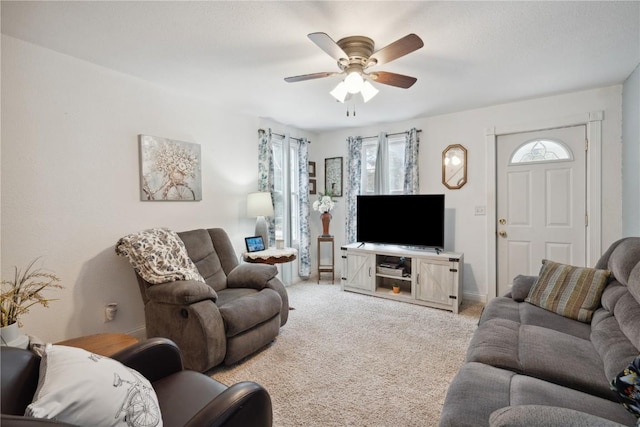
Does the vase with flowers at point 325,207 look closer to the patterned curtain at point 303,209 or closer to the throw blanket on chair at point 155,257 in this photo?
Result: the patterned curtain at point 303,209

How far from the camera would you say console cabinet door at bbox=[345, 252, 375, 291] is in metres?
4.14

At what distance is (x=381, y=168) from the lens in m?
4.53

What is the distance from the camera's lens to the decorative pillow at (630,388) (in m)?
1.09

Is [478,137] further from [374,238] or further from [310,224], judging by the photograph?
[310,224]

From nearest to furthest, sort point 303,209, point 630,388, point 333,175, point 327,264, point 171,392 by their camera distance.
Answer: point 630,388, point 171,392, point 303,209, point 333,175, point 327,264

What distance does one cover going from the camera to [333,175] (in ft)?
16.5

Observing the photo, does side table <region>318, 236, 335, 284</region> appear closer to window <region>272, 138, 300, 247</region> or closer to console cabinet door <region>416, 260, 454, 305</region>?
window <region>272, 138, 300, 247</region>

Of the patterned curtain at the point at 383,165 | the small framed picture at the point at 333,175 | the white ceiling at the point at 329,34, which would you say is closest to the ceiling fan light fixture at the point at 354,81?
the white ceiling at the point at 329,34

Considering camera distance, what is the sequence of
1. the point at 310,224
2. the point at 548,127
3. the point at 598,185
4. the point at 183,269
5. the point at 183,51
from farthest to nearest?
1. the point at 310,224
2. the point at 548,127
3. the point at 598,185
4. the point at 183,269
5. the point at 183,51

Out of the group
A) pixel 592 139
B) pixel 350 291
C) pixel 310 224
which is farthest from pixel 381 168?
pixel 592 139

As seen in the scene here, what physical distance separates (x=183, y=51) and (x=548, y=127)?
385 cm

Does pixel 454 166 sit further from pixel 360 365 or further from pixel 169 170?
pixel 169 170

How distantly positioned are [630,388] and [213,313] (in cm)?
224

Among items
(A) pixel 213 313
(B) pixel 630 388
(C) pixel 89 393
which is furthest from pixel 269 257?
(B) pixel 630 388
